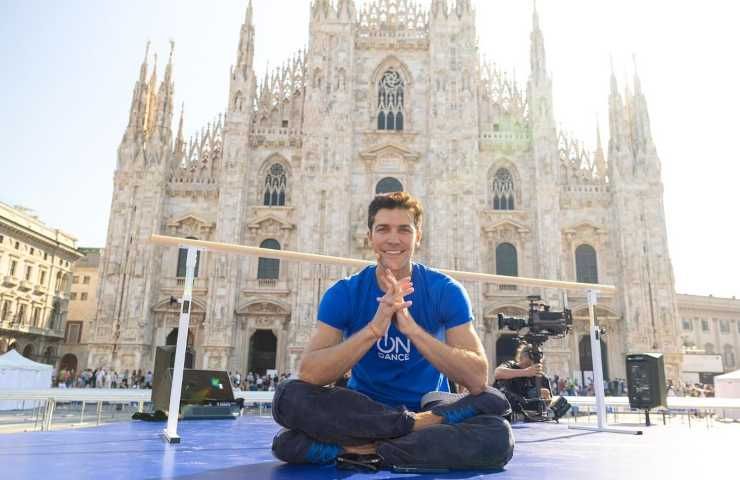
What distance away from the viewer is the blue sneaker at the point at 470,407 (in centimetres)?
280

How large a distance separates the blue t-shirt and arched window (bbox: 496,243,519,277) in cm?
2235

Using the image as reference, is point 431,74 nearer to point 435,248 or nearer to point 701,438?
point 435,248

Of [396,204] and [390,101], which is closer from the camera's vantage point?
[396,204]

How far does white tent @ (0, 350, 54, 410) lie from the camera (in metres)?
16.4

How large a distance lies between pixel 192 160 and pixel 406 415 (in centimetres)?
2569

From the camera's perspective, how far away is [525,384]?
778 cm

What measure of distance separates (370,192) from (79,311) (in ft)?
109

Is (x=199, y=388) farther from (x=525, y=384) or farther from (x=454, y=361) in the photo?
(x=454, y=361)

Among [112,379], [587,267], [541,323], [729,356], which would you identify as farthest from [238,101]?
[729,356]

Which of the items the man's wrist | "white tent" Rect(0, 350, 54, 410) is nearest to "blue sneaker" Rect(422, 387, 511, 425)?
the man's wrist

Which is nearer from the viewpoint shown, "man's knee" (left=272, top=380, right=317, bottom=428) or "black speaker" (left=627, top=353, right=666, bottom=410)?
"man's knee" (left=272, top=380, right=317, bottom=428)

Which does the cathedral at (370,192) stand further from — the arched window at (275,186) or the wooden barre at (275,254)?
the wooden barre at (275,254)

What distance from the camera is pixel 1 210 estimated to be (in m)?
32.4

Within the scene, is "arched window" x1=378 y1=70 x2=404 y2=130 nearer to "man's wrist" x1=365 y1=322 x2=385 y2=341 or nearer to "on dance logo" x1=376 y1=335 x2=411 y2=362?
"on dance logo" x1=376 y1=335 x2=411 y2=362
